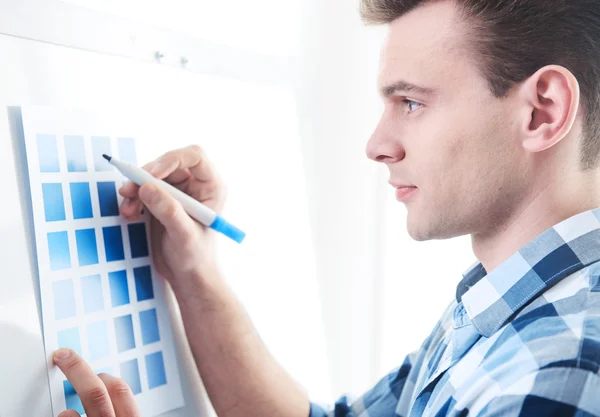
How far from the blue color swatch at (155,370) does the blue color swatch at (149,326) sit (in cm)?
2

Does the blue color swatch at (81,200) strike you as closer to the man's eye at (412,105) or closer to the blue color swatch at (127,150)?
the blue color swatch at (127,150)

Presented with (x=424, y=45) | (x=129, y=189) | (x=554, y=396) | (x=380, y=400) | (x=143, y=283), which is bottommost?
(x=380, y=400)

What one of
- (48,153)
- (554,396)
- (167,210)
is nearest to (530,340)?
(554,396)

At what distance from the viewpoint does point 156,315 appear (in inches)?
25.4

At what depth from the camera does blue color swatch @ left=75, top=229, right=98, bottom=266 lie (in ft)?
1.88

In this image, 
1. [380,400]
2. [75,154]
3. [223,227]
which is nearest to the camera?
[75,154]

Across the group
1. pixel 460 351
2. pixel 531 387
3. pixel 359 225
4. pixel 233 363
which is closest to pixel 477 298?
pixel 460 351

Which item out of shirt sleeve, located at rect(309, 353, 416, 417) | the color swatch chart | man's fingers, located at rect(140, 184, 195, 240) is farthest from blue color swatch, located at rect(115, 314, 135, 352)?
shirt sleeve, located at rect(309, 353, 416, 417)

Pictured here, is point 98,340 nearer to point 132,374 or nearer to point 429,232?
point 132,374

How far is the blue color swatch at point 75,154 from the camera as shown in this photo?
57 cm

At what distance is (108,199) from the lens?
1.99 ft

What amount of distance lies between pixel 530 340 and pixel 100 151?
0.48m

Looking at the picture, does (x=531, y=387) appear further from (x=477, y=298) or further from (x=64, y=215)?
(x=64, y=215)

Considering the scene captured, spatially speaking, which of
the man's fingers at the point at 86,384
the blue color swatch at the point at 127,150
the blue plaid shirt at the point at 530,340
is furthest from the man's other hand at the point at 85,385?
the blue plaid shirt at the point at 530,340
